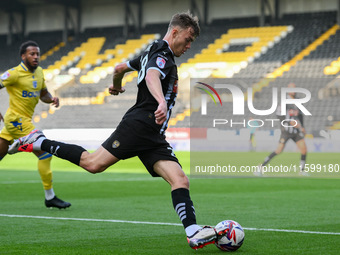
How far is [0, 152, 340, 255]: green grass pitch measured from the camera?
222 inches

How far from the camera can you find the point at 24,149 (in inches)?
253

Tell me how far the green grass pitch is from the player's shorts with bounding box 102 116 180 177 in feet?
2.44

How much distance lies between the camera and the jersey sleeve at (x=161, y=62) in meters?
5.29

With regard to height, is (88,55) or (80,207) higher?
(88,55)

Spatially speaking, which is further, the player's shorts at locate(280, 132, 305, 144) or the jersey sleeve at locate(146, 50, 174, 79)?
the player's shorts at locate(280, 132, 305, 144)

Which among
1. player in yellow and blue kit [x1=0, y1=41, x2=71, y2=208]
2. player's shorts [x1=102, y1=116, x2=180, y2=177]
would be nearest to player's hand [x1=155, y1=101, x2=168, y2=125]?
player's shorts [x1=102, y1=116, x2=180, y2=177]

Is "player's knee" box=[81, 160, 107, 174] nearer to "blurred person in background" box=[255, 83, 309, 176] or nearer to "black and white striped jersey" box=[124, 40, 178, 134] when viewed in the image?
"black and white striped jersey" box=[124, 40, 178, 134]

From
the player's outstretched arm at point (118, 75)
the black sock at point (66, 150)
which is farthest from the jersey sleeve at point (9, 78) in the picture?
the player's outstretched arm at point (118, 75)

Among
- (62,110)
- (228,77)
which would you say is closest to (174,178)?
(228,77)

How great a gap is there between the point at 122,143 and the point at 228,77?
26.4 m

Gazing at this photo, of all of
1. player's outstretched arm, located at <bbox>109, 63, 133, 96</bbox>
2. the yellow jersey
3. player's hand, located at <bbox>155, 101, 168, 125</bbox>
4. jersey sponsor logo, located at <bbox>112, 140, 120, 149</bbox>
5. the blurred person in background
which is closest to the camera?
player's hand, located at <bbox>155, 101, 168, 125</bbox>

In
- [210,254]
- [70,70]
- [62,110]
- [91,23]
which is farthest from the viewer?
[91,23]

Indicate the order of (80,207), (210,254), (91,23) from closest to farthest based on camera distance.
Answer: (210,254) < (80,207) < (91,23)

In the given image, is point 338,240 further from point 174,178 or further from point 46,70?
point 46,70
